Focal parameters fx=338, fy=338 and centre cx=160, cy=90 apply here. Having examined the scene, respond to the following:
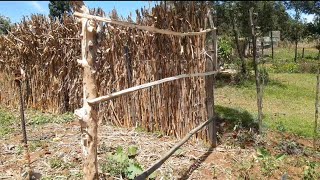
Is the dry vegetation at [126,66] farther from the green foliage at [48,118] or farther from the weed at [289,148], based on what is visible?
the weed at [289,148]

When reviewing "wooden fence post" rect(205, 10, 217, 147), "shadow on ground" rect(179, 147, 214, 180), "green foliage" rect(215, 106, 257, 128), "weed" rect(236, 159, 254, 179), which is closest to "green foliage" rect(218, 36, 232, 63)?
"green foliage" rect(215, 106, 257, 128)

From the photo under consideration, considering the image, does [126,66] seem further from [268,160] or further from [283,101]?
[283,101]

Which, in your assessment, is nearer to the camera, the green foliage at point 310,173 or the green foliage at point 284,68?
the green foliage at point 310,173

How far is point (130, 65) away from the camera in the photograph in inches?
218

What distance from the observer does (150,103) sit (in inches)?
207

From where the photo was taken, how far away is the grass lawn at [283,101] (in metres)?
6.12

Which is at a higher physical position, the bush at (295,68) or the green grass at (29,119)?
the bush at (295,68)

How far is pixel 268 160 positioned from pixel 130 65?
262cm

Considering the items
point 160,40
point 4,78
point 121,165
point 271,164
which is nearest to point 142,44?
point 160,40

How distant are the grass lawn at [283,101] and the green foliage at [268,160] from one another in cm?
149

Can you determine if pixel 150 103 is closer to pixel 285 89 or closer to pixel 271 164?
pixel 271 164

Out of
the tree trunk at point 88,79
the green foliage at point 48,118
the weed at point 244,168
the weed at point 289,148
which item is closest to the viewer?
the tree trunk at point 88,79

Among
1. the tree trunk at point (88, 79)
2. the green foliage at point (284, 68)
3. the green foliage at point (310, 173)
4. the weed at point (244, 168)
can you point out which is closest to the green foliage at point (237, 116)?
the weed at point (244, 168)

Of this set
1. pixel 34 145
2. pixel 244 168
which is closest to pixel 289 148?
pixel 244 168
